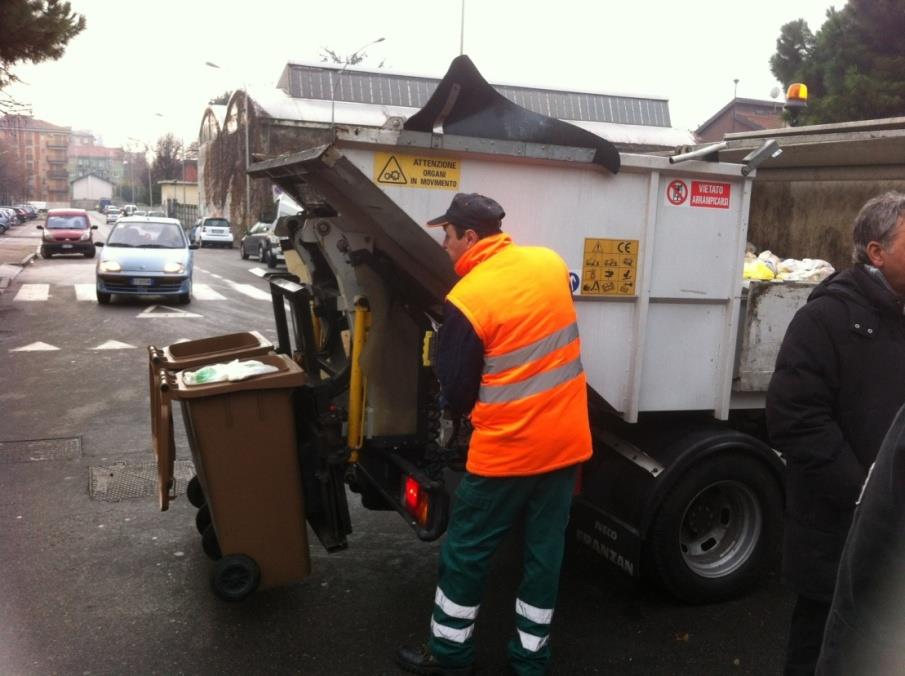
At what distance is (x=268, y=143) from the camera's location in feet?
114

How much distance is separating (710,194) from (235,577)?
276 centimetres

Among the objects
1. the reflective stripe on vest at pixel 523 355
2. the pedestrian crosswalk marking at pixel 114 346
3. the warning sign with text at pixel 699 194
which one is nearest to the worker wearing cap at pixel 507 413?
the reflective stripe on vest at pixel 523 355

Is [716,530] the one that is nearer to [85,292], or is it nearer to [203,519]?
[203,519]

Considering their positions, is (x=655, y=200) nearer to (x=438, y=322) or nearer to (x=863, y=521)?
(x=438, y=322)

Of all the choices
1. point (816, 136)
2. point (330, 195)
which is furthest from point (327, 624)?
point (816, 136)

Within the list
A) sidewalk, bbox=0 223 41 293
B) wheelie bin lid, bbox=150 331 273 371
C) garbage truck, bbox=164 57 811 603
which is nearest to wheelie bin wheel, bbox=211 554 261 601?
garbage truck, bbox=164 57 811 603

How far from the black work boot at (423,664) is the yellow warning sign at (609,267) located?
5.39 feet

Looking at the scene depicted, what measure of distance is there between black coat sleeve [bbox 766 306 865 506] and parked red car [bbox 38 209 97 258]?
2800cm

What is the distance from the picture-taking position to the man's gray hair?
8.33 ft

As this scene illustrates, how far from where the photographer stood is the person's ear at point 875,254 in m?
2.57

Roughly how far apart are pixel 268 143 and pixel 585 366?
1312 inches

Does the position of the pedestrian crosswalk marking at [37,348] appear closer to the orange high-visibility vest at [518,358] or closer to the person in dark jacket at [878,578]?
the orange high-visibility vest at [518,358]

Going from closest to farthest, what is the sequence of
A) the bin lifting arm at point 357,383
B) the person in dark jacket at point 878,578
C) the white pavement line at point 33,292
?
the person in dark jacket at point 878,578
the bin lifting arm at point 357,383
the white pavement line at point 33,292

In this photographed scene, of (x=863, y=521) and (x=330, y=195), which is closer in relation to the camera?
(x=863, y=521)
